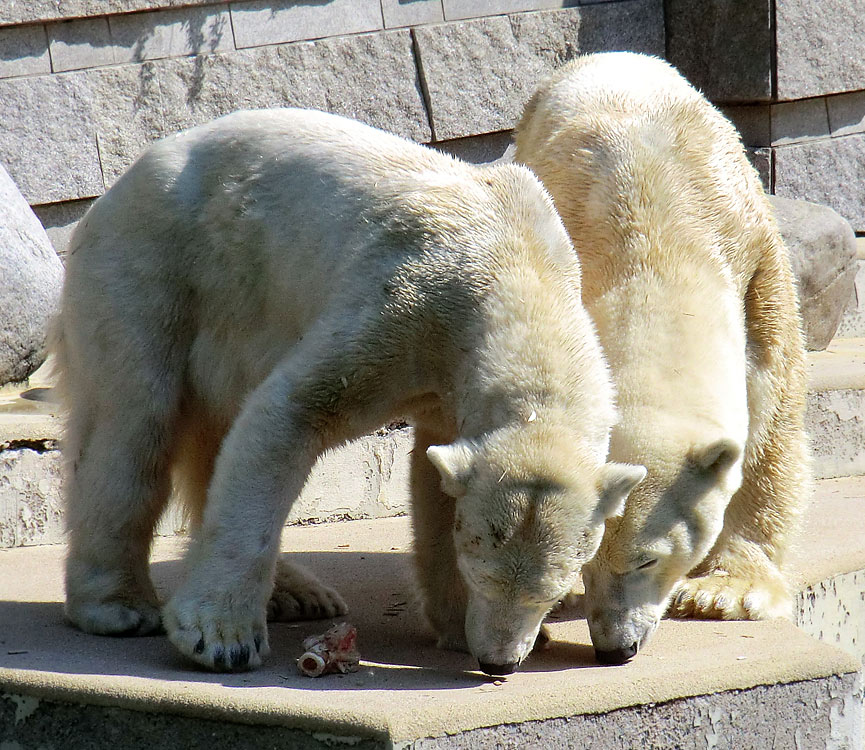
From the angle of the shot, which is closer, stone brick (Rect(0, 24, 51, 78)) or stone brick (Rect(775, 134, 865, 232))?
stone brick (Rect(0, 24, 51, 78))

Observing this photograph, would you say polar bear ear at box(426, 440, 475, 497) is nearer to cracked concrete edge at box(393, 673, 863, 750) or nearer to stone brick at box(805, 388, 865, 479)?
cracked concrete edge at box(393, 673, 863, 750)

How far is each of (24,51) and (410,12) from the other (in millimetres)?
1896

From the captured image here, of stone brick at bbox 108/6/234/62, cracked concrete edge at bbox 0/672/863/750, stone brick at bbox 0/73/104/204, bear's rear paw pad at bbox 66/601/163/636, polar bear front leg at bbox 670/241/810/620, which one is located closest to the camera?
cracked concrete edge at bbox 0/672/863/750

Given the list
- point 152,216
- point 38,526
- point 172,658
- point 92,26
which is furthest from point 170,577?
point 92,26

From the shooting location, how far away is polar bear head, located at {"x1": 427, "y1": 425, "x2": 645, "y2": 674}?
101 inches

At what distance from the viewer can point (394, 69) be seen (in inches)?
248

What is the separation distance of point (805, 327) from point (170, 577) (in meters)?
3.57

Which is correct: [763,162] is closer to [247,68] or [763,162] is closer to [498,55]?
[498,55]

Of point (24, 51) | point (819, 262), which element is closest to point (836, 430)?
point (819, 262)

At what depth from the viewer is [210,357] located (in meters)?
3.22

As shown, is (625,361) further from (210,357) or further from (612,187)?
(210,357)

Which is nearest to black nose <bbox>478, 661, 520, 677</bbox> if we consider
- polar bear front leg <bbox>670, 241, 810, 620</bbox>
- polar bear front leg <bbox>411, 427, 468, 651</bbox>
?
polar bear front leg <bbox>411, 427, 468, 651</bbox>

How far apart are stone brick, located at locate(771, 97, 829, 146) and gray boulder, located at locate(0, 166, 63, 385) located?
12.9 feet

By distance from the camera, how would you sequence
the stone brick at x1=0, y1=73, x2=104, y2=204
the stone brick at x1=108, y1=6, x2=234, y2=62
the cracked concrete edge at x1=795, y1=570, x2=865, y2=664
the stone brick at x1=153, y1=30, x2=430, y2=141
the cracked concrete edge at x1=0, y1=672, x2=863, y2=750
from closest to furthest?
the cracked concrete edge at x1=0, y1=672, x2=863, y2=750 < the cracked concrete edge at x1=795, y1=570, x2=865, y2=664 < the stone brick at x1=0, y1=73, x2=104, y2=204 < the stone brick at x1=108, y1=6, x2=234, y2=62 < the stone brick at x1=153, y1=30, x2=430, y2=141
